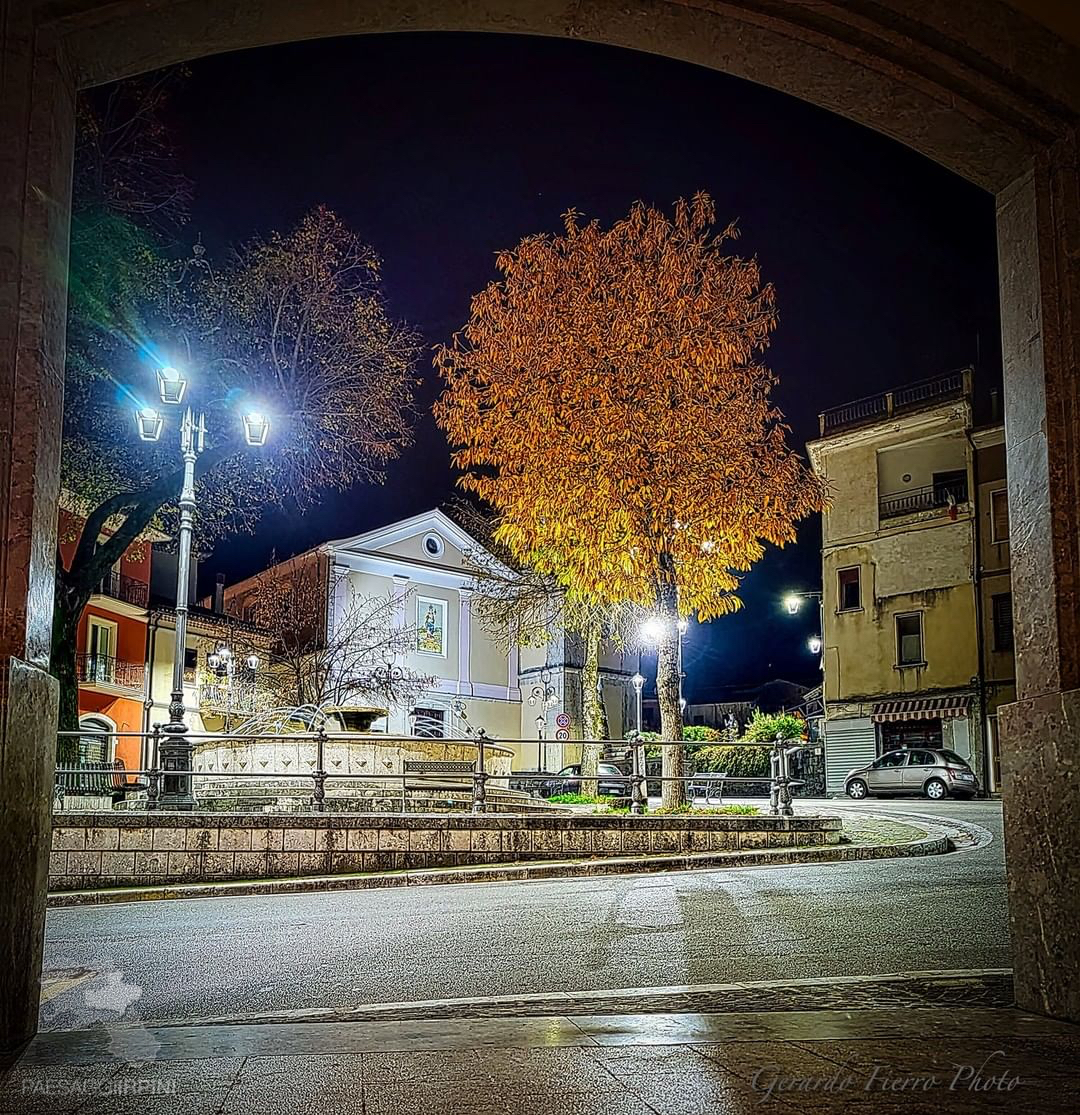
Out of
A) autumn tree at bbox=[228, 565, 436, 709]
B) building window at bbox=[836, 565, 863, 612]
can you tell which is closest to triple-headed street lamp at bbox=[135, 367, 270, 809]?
autumn tree at bbox=[228, 565, 436, 709]

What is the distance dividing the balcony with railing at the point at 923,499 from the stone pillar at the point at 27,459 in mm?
35396

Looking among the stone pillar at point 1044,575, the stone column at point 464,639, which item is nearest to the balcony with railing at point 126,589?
the stone column at point 464,639

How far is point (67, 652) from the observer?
15.5 meters

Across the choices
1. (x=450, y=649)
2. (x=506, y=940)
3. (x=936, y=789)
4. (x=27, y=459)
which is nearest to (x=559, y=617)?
(x=936, y=789)

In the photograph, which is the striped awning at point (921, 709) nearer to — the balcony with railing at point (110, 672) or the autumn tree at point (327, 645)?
the autumn tree at point (327, 645)

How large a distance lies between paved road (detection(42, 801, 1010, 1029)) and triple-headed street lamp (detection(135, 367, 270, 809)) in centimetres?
401

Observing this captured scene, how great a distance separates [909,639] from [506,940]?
107ft

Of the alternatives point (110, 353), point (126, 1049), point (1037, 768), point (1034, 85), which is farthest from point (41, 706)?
point (110, 353)

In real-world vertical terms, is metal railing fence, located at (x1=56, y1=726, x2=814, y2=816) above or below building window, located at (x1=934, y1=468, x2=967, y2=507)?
below

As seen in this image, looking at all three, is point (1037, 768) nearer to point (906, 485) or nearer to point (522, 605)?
point (522, 605)

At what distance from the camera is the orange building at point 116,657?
3584cm

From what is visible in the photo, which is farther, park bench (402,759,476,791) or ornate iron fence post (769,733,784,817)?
park bench (402,759,476,791)

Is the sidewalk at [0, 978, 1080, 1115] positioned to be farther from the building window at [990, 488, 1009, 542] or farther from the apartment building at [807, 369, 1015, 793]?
the building window at [990, 488, 1009, 542]

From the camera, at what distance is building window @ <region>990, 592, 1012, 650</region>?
1363 inches
